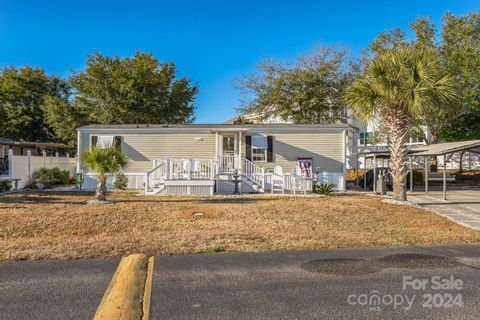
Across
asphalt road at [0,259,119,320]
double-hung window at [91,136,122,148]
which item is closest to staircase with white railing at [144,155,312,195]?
double-hung window at [91,136,122,148]

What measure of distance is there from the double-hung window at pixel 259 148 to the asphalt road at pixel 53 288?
1290 cm

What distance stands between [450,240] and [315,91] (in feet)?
70.1

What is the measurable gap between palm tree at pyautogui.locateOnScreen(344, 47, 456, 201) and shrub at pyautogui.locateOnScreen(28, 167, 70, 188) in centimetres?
1527

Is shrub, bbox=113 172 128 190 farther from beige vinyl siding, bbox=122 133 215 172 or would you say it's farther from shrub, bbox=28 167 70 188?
shrub, bbox=28 167 70 188

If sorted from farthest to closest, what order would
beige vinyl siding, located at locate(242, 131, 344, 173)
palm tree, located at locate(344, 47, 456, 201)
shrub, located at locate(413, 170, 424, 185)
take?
shrub, located at locate(413, 170, 424, 185)
beige vinyl siding, located at locate(242, 131, 344, 173)
palm tree, located at locate(344, 47, 456, 201)

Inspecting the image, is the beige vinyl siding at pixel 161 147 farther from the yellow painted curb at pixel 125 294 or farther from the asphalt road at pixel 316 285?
the yellow painted curb at pixel 125 294

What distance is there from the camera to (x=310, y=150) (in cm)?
1825

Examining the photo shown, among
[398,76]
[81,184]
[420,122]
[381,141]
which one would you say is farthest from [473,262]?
[381,141]

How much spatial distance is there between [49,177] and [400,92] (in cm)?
1717

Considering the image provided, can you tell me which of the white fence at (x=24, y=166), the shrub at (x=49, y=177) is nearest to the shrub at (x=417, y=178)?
the shrub at (x=49, y=177)

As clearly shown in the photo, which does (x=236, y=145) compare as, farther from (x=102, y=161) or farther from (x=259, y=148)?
(x=102, y=161)

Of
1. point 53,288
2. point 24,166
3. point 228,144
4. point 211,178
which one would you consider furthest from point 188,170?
point 53,288

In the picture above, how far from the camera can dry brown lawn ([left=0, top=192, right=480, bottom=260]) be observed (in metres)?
6.91

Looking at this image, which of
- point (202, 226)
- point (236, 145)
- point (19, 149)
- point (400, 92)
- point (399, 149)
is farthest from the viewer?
point (19, 149)
